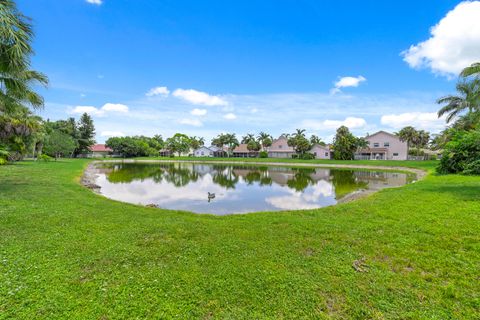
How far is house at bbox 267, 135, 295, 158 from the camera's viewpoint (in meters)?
71.9

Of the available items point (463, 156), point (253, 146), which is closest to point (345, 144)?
point (253, 146)

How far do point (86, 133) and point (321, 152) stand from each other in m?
66.4

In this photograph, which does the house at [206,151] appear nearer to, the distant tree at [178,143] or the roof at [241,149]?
the distant tree at [178,143]

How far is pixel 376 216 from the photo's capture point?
7504 millimetres

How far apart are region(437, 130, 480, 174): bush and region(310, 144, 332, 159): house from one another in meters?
41.3

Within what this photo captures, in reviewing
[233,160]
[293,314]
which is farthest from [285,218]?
[233,160]

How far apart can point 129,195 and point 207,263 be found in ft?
40.0

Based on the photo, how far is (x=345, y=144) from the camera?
53688 mm

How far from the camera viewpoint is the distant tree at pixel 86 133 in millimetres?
64875

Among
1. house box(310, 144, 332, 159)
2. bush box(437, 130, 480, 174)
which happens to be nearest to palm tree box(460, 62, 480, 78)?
bush box(437, 130, 480, 174)

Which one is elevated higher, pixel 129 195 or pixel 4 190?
pixel 4 190

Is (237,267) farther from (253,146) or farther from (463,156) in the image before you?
(253,146)

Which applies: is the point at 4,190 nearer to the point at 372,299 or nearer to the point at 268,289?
the point at 268,289

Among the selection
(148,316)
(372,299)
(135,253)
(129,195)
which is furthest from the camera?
(129,195)
